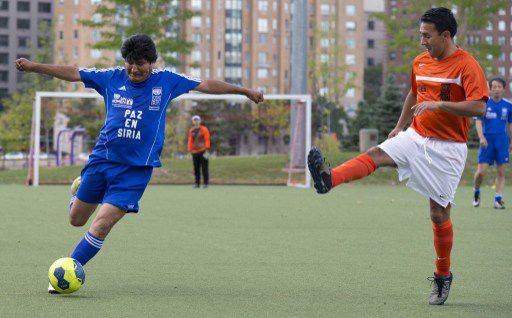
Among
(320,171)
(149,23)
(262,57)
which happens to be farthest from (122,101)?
(262,57)

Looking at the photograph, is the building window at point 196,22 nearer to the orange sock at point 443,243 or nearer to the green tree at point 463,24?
the green tree at point 463,24

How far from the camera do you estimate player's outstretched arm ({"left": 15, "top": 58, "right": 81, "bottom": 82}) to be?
6762 millimetres

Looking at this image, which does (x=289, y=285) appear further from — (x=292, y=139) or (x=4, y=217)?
(x=292, y=139)

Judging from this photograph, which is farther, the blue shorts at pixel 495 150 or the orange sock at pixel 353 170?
the blue shorts at pixel 495 150

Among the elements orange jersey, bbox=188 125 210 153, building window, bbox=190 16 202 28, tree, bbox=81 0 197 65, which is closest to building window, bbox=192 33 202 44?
Answer: building window, bbox=190 16 202 28

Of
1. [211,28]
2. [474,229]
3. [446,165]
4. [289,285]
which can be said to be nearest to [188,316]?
[289,285]

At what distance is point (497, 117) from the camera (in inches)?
602

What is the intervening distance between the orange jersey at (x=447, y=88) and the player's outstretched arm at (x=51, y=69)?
99.8 inches

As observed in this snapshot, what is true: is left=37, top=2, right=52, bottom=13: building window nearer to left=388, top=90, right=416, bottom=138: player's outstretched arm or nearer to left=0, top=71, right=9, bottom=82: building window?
left=0, top=71, right=9, bottom=82: building window

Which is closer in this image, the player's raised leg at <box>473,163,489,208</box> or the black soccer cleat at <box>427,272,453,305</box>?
the black soccer cleat at <box>427,272,453,305</box>

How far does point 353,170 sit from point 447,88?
34.8 inches

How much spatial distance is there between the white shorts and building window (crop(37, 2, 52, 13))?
4703 inches

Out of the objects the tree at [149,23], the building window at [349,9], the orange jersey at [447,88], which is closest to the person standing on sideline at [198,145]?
the tree at [149,23]

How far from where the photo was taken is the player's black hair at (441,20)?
6242mm
